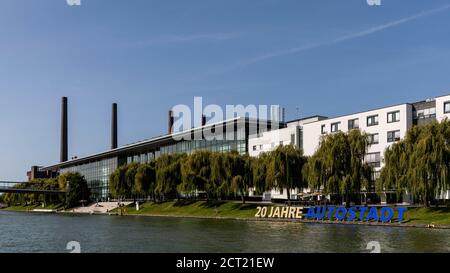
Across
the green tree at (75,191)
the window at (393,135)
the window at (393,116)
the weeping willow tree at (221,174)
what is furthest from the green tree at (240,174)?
the green tree at (75,191)

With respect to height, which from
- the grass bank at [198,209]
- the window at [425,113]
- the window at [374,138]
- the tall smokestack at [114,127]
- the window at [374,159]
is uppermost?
the tall smokestack at [114,127]

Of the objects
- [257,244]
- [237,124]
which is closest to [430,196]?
[257,244]

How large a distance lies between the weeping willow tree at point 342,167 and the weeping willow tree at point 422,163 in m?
3.64

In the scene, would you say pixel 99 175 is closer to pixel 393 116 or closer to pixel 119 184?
pixel 119 184

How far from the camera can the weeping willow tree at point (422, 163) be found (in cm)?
5803

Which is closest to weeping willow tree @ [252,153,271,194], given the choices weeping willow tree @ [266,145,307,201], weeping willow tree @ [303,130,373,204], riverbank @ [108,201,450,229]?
weeping willow tree @ [266,145,307,201]

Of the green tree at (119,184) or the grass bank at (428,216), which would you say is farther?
the green tree at (119,184)

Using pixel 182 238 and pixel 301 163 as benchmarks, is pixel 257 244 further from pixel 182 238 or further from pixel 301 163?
pixel 301 163

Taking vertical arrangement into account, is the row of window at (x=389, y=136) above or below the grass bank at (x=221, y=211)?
above

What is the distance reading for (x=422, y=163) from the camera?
191ft

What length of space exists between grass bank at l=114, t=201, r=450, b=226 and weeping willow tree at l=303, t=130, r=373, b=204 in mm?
7198

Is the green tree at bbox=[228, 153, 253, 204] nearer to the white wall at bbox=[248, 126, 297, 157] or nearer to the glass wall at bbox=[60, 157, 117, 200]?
the white wall at bbox=[248, 126, 297, 157]

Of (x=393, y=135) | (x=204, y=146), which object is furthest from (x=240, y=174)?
(x=204, y=146)

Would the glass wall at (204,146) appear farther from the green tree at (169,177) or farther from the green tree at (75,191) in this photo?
the green tree at (75,191)
